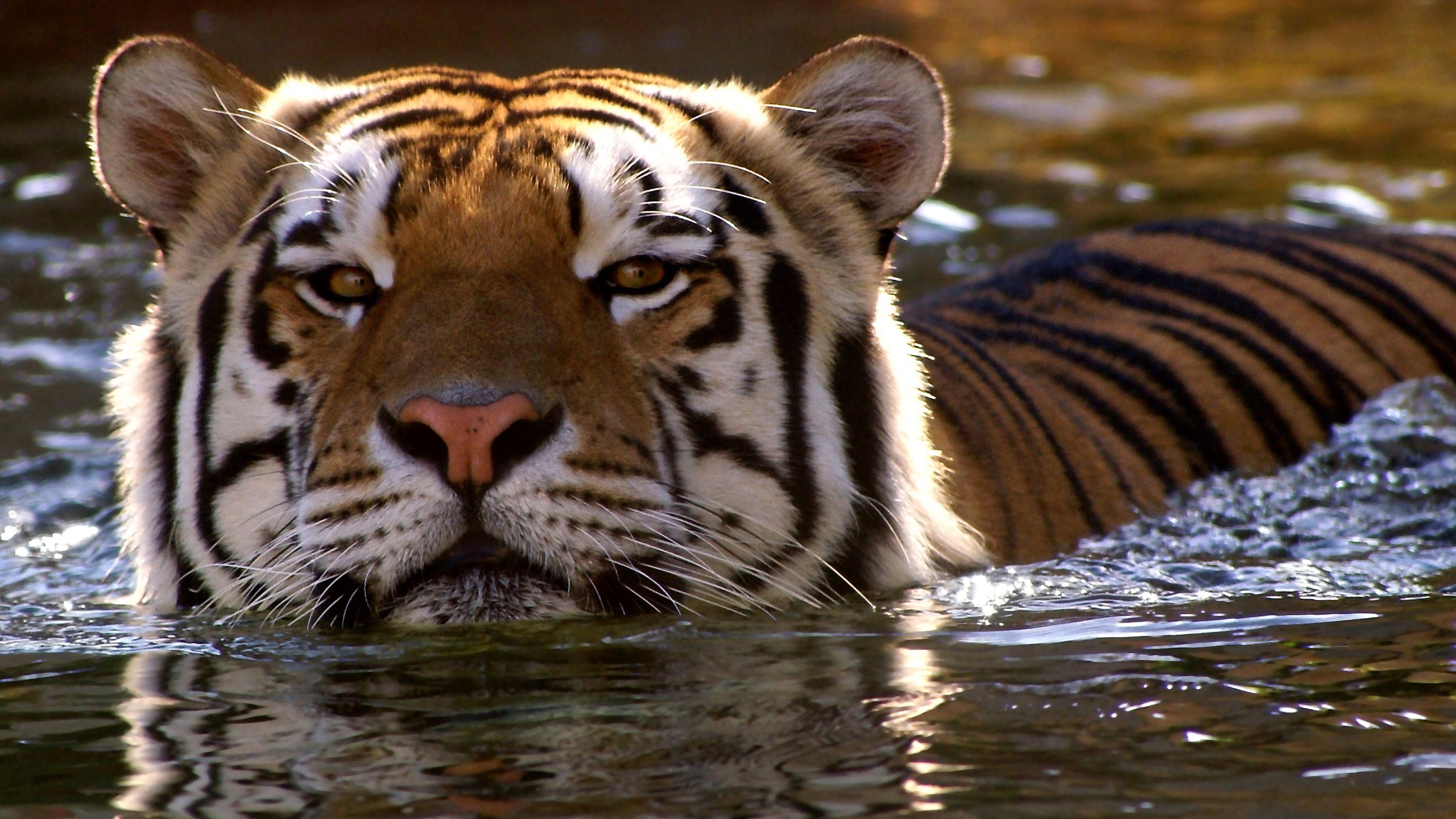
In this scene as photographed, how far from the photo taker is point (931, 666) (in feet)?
7.76

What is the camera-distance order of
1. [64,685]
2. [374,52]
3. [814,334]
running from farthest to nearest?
[374,52], [814,334], [64,685]

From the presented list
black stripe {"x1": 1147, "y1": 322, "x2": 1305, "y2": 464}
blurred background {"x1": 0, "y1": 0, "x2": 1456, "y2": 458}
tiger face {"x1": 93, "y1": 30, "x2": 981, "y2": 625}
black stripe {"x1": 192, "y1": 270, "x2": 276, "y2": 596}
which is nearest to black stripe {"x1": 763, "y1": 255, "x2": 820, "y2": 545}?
tiger face {"x1": 93, "y1": 30, "x2": 981, "y2": 625}

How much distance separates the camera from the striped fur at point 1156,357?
3115 millimetres

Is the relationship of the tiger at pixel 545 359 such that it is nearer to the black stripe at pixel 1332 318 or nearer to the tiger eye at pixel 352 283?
the tiger eye at pixel 352 283

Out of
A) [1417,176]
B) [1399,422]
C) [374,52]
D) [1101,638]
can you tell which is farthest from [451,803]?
[374,52]

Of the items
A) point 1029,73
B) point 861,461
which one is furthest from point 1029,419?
point 1029,73

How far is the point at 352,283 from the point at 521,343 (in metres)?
0.34

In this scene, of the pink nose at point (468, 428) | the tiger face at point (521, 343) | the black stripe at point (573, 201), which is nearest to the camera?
the pink nose at point (468, 428)

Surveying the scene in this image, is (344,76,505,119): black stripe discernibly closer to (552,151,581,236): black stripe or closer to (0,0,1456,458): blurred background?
(552,151,581,236): black stripe

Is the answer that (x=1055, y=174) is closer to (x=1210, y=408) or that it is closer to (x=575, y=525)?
(x=1210, y=408)

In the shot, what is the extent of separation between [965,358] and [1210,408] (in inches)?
20.1

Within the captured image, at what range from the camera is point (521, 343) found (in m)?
2.27

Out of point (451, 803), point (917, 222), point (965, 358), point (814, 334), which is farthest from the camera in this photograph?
point (917, 222)

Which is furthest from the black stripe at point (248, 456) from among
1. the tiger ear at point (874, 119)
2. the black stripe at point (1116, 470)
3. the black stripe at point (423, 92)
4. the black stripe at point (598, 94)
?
the black stripe at point (1116, 470)
